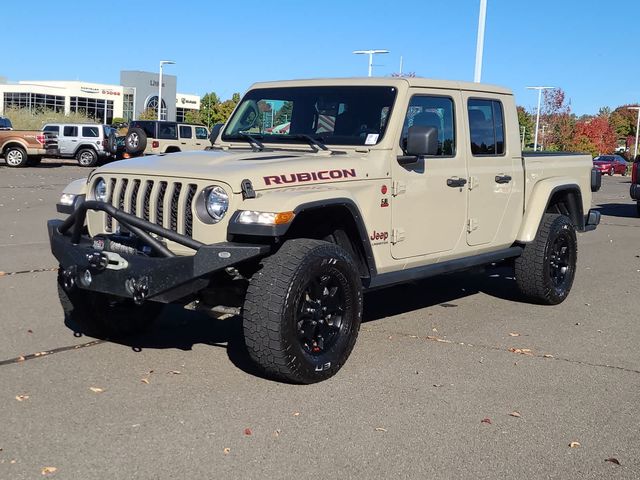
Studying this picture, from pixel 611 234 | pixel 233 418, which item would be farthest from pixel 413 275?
pixel 611 234

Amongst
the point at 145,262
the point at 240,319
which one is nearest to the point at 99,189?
the point at 145,262

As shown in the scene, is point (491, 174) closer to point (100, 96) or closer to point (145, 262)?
point (145, 262)

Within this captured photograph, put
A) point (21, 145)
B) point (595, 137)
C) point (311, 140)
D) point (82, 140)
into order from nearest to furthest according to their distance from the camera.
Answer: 1. point (311, 140)
2. point (21, 145)
3. point (82, 140)
4. point (595, 137)

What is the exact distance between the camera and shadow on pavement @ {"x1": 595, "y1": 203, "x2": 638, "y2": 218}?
1959cm

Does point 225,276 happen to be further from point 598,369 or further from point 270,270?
point 598,369

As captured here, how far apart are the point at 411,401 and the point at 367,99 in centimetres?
243

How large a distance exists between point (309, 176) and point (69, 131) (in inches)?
1183

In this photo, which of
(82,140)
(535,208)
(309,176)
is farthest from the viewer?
(82,140)

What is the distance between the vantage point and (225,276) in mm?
5168

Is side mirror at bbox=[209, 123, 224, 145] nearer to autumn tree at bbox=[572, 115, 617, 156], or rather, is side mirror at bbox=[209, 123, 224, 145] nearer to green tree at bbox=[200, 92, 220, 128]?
autumn tree at bbox=[572, 115, 617, 156]

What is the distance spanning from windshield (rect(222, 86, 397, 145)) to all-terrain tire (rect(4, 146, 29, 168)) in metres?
25.5

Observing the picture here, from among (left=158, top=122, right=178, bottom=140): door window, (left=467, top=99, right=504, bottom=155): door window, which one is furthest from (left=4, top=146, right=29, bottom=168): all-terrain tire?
(left=467, top=99, right=504, bottom=155): door window

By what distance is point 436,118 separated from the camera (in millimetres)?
6371

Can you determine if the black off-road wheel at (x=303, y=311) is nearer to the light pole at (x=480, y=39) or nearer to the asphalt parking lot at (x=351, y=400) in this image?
the asphalt parking lot at (x=351, y=400)
